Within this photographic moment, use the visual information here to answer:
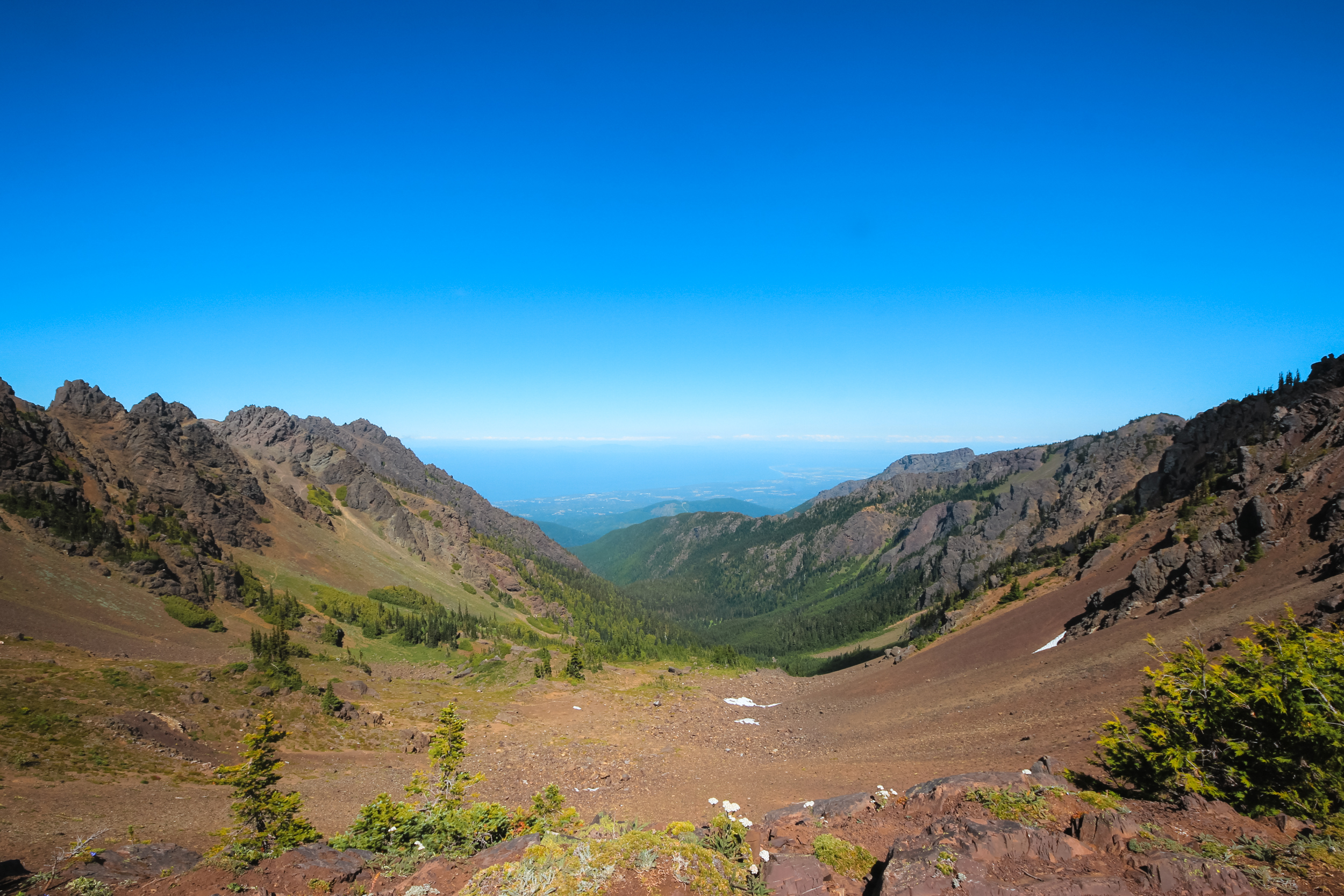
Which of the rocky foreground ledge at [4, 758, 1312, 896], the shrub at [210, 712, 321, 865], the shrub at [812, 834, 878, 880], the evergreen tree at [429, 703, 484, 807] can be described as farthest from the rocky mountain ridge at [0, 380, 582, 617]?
the shrub at [812, 834, 878, 880]

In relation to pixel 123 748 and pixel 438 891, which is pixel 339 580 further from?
pixel 438 891

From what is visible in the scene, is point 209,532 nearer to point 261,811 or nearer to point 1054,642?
point 261,811

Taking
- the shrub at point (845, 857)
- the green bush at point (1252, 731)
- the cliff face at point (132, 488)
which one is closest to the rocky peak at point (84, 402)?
the cliff face at point (132, 488)

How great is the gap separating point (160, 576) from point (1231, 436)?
125346 millimetres

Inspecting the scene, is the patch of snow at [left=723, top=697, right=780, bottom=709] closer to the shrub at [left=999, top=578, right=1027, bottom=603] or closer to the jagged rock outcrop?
the jagged rock outcrop

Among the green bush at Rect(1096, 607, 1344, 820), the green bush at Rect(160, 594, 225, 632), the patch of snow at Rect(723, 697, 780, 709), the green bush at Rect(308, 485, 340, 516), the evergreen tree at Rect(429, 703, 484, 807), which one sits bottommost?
the patch of snow at Rect(723, 697, 780, 709)

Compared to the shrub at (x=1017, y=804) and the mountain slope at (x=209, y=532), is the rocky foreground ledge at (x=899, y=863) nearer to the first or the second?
the shrub at (x=1017, y=804)

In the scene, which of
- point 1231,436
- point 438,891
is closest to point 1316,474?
point 1231,436

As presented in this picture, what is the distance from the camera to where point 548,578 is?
479 ft

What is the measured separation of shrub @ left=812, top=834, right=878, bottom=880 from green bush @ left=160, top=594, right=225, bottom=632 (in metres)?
62.1

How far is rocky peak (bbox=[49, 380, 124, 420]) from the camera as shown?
260 feet

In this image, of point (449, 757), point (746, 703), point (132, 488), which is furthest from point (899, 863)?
point (132, 488)

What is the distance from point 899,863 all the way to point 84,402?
117 metres

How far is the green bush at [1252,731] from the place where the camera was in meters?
11.3
